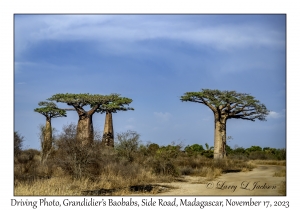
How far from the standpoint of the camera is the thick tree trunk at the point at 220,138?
69.5 feet

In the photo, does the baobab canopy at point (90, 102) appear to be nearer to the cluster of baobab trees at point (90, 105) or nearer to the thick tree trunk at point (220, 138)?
the cluster of baobab trees at point (90, 105)

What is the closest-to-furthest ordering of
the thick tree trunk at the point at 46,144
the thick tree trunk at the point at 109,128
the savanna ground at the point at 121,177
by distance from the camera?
the savanna ground at the point at 121,177
the thick tree trunk at the point at 46,144
the thick tree trunk at the point at 109,128

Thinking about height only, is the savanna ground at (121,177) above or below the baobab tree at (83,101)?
below

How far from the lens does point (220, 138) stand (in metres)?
21.4

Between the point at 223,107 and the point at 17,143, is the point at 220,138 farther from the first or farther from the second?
the point at 17,143

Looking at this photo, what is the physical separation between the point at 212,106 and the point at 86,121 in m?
6.46

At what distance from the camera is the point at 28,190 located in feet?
30.7

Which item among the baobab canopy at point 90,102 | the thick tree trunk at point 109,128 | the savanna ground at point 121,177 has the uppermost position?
the baobab canopy at point 90,102

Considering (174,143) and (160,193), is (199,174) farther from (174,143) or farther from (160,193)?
(160,193)

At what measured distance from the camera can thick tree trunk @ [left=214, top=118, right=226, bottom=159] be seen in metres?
21.2

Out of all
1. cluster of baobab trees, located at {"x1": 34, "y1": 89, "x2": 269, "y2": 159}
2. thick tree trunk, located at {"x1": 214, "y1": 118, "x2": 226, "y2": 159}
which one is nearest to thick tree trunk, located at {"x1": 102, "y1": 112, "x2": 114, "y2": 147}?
cluster of baobab trees, located at {"x1": 34, "y1": 89, "x2": 269, "y2": 159}

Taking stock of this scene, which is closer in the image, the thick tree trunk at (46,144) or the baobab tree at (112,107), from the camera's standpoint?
the thick tree trunk at (46,144)

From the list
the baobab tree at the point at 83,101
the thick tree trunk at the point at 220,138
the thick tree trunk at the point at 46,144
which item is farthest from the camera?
the thick tree trunk at the point at 220,138

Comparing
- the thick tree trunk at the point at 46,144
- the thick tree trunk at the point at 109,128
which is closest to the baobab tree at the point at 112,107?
the thick tree trunk at the point at 109,128
